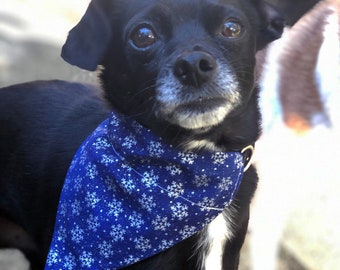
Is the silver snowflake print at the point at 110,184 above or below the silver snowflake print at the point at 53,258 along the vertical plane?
above

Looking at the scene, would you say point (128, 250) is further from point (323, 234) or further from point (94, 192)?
point (323, 234)

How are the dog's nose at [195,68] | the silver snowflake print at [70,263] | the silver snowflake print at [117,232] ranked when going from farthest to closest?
the silver snowflake print at [70,263]
the silver snowflake print at [117,232]
the dog's nose at [195,68]

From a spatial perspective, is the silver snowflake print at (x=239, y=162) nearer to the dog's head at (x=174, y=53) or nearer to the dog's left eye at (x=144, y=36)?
the dog's head at (x=174, y=53)

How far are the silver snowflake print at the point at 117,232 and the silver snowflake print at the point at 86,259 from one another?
0.14 m

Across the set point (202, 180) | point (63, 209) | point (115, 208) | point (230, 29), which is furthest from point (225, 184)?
point (63, 209)

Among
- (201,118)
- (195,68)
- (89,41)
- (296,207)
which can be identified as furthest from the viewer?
(296,207)

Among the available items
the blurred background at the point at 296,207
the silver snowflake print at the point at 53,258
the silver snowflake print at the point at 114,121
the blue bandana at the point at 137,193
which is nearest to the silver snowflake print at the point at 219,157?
the blue bandana at the point at 137,193

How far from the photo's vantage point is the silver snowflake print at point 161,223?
1884 mm

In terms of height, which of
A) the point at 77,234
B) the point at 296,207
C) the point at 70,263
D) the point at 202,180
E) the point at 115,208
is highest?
the point at 202,180

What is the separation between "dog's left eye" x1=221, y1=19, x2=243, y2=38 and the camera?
1.76 metres

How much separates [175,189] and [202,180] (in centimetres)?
9

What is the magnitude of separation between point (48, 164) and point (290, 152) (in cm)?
114

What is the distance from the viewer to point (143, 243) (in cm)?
192

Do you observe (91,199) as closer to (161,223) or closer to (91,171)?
(91,171)
